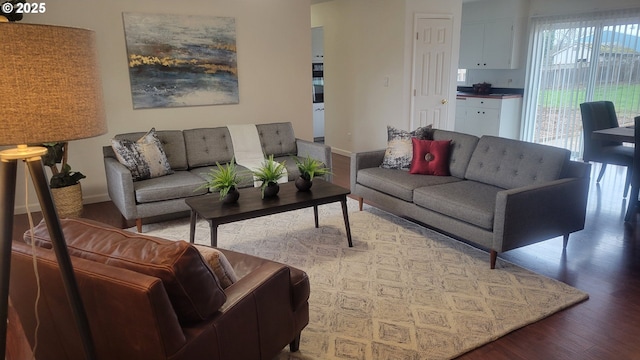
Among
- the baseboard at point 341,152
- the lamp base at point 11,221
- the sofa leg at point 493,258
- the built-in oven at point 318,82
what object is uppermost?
the built-in oven at point 318,82

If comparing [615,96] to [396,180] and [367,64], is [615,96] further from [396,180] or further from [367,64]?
[396,180]

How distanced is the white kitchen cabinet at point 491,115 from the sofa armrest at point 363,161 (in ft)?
11.6

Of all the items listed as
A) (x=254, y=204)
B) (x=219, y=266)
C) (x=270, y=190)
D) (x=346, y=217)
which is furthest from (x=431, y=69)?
(x=219, y=266)

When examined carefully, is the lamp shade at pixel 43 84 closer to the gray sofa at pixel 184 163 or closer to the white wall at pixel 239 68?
Answer: the gray sofa at pixel 184 163

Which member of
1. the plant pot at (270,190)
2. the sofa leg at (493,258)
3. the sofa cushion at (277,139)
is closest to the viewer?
the sofa leg at (493,258)

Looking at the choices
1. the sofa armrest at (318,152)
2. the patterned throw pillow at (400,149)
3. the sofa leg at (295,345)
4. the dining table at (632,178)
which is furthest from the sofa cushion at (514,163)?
the sofa leg at (295,345)

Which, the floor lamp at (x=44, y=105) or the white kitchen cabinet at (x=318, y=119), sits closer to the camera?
the floor lamp at (x=44, y=105)

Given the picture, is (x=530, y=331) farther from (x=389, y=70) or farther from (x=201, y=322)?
(x=389, y=70)

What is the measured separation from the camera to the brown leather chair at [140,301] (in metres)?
1.33

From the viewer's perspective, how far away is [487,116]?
718 centimetres

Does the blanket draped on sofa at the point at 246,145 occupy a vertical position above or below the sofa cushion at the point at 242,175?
above

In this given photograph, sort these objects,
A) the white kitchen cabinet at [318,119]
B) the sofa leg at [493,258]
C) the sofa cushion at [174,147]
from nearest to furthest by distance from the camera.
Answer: the sofa leg at [493,258] < the sofa cushion at [174,147] < the white kitchen cabinet at [318,119]

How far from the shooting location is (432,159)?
401cm

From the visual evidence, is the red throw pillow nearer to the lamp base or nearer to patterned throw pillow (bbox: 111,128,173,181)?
patterned throw pillow (bbox: 111,128,173,181)
